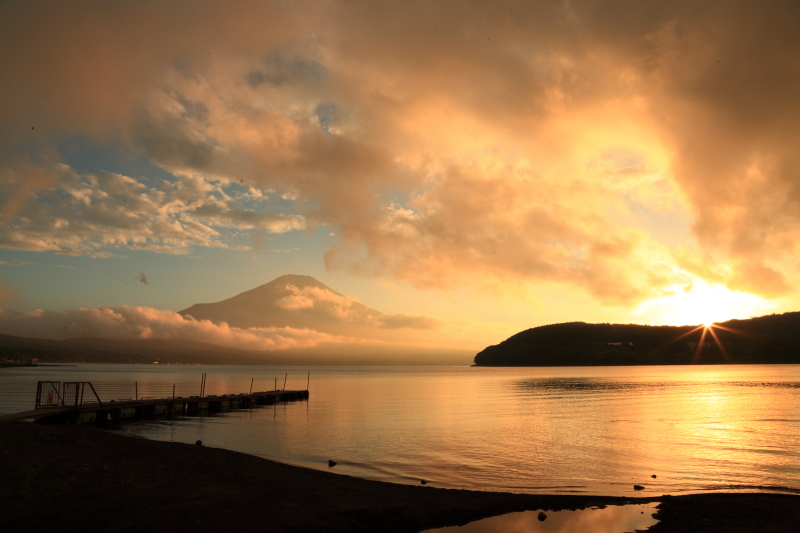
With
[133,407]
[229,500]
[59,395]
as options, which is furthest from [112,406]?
[229,500]

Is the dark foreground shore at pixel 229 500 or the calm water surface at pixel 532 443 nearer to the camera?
the dark foreground shore at pixel 229 500

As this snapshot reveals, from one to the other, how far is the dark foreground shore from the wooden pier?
38.5ft

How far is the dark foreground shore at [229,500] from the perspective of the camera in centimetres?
1307

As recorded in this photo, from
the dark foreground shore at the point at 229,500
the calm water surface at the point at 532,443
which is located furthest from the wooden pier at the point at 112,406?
the dark foreground shore at the point at 229,500

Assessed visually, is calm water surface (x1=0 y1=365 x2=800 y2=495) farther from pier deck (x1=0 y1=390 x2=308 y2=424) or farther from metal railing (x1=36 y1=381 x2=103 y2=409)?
metal railing (x1=36 y1=381 x2=103 y2=409)

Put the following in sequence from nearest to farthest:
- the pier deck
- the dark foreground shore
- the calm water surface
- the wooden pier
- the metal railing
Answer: the dark foreground shore → the calm water surface → the pier deck → the wooden pier → the metal railing

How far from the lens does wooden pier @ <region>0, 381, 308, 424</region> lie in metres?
31.0

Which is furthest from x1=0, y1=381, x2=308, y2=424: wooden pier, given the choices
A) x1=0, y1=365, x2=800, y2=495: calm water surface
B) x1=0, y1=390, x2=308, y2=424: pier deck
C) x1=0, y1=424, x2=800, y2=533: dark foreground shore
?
x1=0, y1=424, x2=800, y2=533: dark foreground shore

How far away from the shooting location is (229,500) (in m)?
15.1

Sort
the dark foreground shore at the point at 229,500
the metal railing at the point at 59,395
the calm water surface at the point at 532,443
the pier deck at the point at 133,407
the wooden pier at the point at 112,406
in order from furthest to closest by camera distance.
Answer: the metal railing at the point at 59,395 < the wooden pier at the point at 112,406 < the pier deck at the point at 133,407 < the calm water surface at the point at 532,443 < the dark foreground shore at the point at 229,500

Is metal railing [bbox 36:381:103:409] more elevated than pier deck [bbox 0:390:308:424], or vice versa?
metal railing [bbox 36:381:103:409]

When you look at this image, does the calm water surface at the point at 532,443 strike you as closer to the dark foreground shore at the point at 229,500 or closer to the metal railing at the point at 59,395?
the dark foreground shore at the point at 229,500

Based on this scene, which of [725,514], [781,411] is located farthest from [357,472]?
[781,411]

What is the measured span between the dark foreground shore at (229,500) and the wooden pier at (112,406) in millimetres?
11734
